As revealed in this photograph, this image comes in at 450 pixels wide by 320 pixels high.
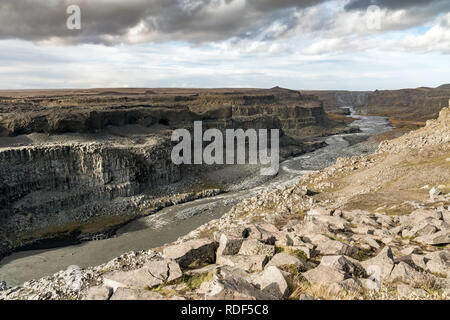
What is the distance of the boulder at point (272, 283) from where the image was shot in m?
8.70

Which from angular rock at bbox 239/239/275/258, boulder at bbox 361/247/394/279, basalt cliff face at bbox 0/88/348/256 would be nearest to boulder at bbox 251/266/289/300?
angular rock at bbox 239/239/275/258

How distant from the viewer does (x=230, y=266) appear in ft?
37.6

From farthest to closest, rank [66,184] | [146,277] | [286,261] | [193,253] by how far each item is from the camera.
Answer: [66,184], [193,253], [286,261], [146,277]

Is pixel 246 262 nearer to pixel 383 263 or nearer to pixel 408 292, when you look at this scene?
pixel 383 263

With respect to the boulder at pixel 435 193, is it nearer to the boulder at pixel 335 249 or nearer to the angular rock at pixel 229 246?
the boulder at pixel 335 249

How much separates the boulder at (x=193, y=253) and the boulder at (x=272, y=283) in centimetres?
355

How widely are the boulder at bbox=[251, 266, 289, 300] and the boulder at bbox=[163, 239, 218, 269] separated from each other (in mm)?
3548

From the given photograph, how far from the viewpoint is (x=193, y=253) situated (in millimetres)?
12469

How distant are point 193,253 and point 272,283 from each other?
14.5ft

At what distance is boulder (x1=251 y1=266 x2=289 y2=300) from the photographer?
8703mm

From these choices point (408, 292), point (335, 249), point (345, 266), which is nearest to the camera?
point (408, 292)

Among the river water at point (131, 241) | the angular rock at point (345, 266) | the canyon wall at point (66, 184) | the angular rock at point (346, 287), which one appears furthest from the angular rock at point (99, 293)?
the canyon wall at point (66, 184)

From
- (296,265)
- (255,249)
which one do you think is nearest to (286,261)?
(296,265)

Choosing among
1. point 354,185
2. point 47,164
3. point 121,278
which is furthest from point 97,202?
point 121,278
